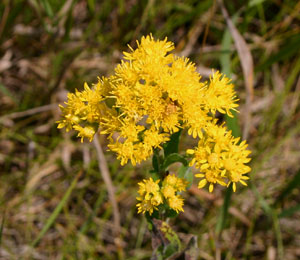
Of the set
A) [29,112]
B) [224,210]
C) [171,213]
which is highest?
[29,112]

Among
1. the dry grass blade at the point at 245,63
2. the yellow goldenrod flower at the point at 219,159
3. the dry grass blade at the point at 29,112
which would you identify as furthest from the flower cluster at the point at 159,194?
the dry grass blade at the point at 29,112

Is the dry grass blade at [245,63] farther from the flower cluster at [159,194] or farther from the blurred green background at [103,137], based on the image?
the flower cluster at [159,194]

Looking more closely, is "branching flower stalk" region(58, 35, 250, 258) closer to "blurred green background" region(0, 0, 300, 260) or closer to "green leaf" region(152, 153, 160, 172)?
"green leaf" region(152, 153, 160, 172)

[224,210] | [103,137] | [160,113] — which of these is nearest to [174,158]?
[160,113]

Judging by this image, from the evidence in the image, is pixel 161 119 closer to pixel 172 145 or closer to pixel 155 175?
pixel 172 145

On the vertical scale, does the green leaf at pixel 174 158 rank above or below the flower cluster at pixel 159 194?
above

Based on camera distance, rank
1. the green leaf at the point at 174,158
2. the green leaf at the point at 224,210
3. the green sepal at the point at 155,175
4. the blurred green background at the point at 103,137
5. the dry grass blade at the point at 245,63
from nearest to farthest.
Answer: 1. the green leaf at the point at 174,158
2. the green sepal at the point at 155,175
3. the green leaf at the point at 224,210
4. the dry grass blade at the point at 245,63
5. the blurred green background at the point at 103,137

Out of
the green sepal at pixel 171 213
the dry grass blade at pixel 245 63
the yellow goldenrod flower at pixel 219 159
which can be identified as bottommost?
the green sepal at pixel 171 213

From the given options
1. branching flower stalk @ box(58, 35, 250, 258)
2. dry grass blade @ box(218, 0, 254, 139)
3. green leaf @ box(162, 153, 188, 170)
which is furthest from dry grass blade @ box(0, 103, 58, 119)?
green leaf @ box(162, 153, 188, 170)
